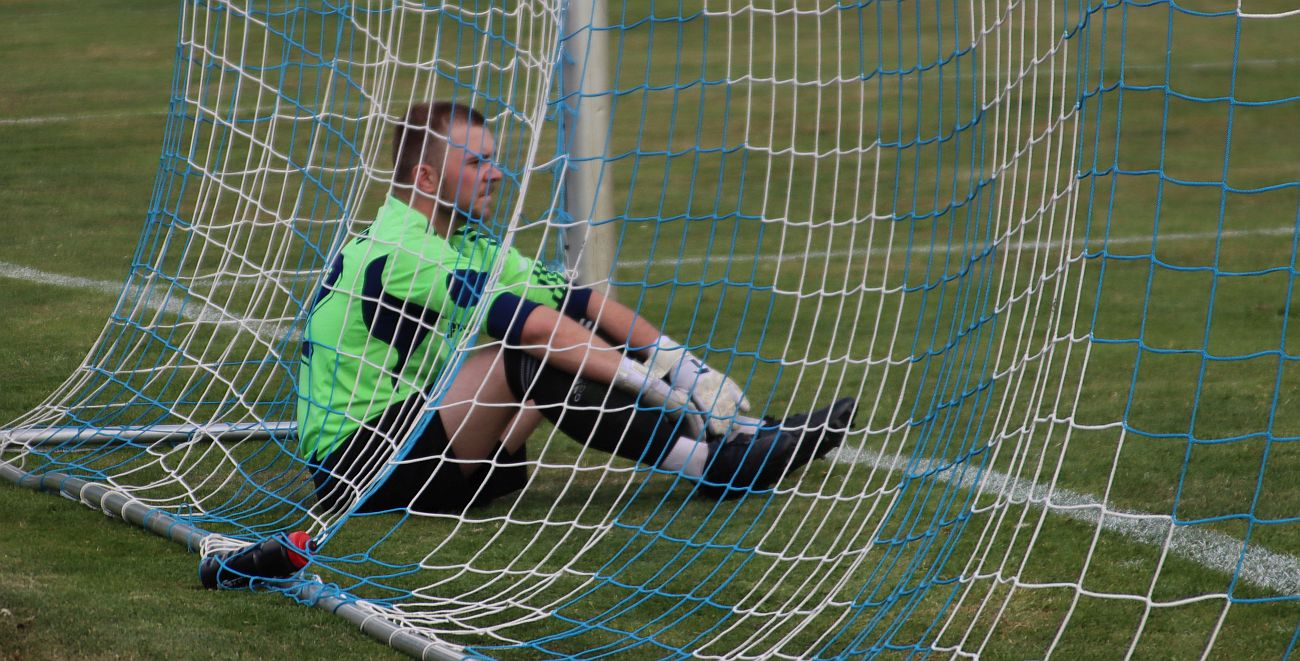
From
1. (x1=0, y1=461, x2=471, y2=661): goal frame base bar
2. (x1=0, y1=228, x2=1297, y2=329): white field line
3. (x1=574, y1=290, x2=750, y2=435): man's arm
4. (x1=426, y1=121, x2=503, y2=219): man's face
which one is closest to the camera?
(x1=0, y1=461, x2=471, y2=661): goal frame base bar

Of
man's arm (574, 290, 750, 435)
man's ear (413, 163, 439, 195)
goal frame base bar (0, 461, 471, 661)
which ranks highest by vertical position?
man's ear (413, 163, 439, 195)

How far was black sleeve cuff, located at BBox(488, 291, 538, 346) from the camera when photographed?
3938mm

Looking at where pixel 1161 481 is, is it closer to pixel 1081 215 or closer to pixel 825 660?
pixel 825 660

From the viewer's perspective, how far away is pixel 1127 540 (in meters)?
3.83

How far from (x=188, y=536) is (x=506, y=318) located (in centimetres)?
97

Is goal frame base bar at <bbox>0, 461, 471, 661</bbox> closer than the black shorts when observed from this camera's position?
Yes

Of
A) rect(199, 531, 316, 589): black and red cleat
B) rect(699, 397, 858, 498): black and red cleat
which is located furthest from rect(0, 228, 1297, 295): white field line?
rect(199, 531, 316, 589): black and red cleat

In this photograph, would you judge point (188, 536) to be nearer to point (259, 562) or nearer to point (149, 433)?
point (259, 562)

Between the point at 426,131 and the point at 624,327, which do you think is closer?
the point at 426,131

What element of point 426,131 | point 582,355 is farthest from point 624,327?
point 426,131

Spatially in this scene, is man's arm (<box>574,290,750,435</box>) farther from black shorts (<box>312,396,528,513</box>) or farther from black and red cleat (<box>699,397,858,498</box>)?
black shorts (<box>312,396,528,513</box>)

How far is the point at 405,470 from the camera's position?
4.03m

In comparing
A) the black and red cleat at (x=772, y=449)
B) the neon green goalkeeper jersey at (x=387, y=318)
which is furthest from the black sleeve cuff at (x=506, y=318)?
the black and red cleat at (x=772, y=449)

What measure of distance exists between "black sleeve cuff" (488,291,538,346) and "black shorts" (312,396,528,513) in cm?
26
